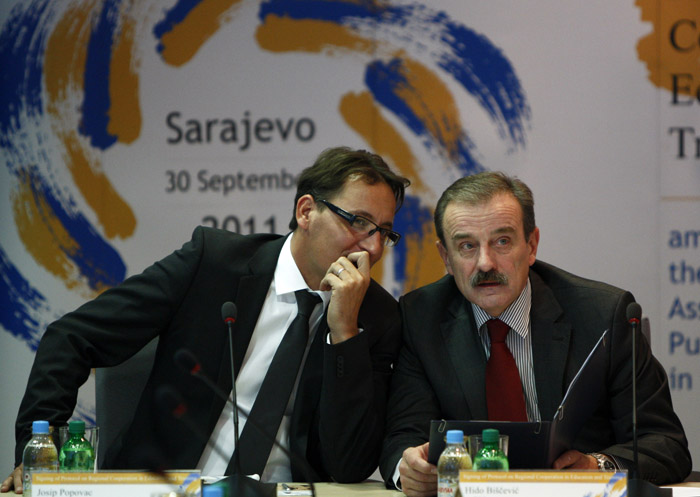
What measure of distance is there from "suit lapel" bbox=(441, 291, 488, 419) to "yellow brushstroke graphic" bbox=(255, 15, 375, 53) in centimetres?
203

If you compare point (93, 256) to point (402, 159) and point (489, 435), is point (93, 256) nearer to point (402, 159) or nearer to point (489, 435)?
point (402, 159)

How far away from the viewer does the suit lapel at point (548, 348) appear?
2641 mm

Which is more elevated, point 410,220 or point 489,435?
point 410,220

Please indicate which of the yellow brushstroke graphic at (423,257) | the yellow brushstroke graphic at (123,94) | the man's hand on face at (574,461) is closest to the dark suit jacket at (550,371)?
the man's hand on face at (574,461)

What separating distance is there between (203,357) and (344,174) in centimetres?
77

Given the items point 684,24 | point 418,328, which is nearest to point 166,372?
point 418,328

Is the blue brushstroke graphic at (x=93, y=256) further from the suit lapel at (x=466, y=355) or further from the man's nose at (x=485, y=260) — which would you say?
the man's nose at (x=485, y=260)

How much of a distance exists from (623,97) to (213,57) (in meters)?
2.12

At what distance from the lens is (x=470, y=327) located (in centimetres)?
280

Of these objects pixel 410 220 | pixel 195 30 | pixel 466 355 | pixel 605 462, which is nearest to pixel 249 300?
pixel 466 355

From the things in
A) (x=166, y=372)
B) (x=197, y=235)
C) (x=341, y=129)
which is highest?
(x=341, y=129)

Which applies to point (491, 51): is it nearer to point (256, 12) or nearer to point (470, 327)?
point (256, 12)

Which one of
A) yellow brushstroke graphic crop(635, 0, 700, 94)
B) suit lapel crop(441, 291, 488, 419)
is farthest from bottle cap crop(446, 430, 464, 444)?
yellow brushstroke graphic crop(635, 0, 700, 94)

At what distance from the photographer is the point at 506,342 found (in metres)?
2.77
